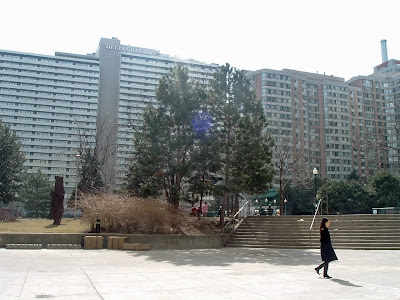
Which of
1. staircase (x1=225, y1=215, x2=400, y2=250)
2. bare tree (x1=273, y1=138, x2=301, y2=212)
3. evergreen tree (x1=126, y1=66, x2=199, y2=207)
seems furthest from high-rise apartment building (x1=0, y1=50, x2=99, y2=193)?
staircase (x1=225, y1=215, x2=400, y2=250)

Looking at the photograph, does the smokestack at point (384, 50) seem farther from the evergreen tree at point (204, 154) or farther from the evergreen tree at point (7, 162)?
the evergreen tree at point (204, 154)

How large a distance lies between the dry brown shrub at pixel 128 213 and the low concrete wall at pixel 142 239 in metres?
1.17

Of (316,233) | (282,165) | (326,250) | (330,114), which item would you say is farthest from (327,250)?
(330,114)

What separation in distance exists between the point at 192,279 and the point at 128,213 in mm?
11180

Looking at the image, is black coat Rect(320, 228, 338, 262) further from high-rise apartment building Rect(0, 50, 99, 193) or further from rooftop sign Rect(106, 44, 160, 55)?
rooftop sign Rect(106, 44, 160, 55)

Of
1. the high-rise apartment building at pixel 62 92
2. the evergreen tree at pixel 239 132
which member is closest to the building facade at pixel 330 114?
the high-rise apartment building at pixel 62 92

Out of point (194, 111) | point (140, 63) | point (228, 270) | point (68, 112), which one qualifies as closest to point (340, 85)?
point (140, 63)

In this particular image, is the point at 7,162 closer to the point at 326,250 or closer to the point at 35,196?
the point at 35,196

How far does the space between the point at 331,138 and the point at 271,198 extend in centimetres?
3376

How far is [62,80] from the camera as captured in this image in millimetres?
109125

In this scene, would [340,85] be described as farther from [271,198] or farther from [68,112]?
[68,112]

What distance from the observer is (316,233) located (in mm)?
21141

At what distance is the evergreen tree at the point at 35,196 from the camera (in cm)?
5975

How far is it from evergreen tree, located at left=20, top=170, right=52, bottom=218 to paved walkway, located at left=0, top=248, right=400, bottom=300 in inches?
1955
